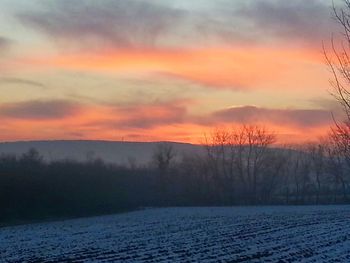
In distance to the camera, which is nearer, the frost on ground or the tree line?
the frost on ground

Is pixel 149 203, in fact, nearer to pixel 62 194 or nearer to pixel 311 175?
pixel 62 194

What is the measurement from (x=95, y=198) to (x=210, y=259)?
58389 millimetres

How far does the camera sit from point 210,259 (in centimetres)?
2669

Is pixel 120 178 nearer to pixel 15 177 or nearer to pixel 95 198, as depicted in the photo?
pixel 95 198

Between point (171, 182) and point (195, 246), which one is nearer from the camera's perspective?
point (195, 246)

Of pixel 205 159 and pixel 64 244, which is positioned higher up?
pixel 205 159

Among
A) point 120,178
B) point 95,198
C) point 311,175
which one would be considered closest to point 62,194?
point 95,198

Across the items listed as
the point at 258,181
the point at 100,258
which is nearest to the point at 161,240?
the point at 100,258

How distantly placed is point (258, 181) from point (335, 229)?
82.4m

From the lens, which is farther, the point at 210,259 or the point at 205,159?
the point at 205,159

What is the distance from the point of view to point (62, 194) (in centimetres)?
7888

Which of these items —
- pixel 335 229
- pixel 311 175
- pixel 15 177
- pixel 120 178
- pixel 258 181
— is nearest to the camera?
pixel 335 229

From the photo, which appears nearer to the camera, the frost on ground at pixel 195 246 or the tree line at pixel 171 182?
the frost on ground at pixel 195 246

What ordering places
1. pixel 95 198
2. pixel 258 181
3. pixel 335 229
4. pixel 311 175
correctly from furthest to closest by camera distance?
1. pixel 311 175
2. pixel 258 181
3. pixel 95 198
4. pixel 335 229
